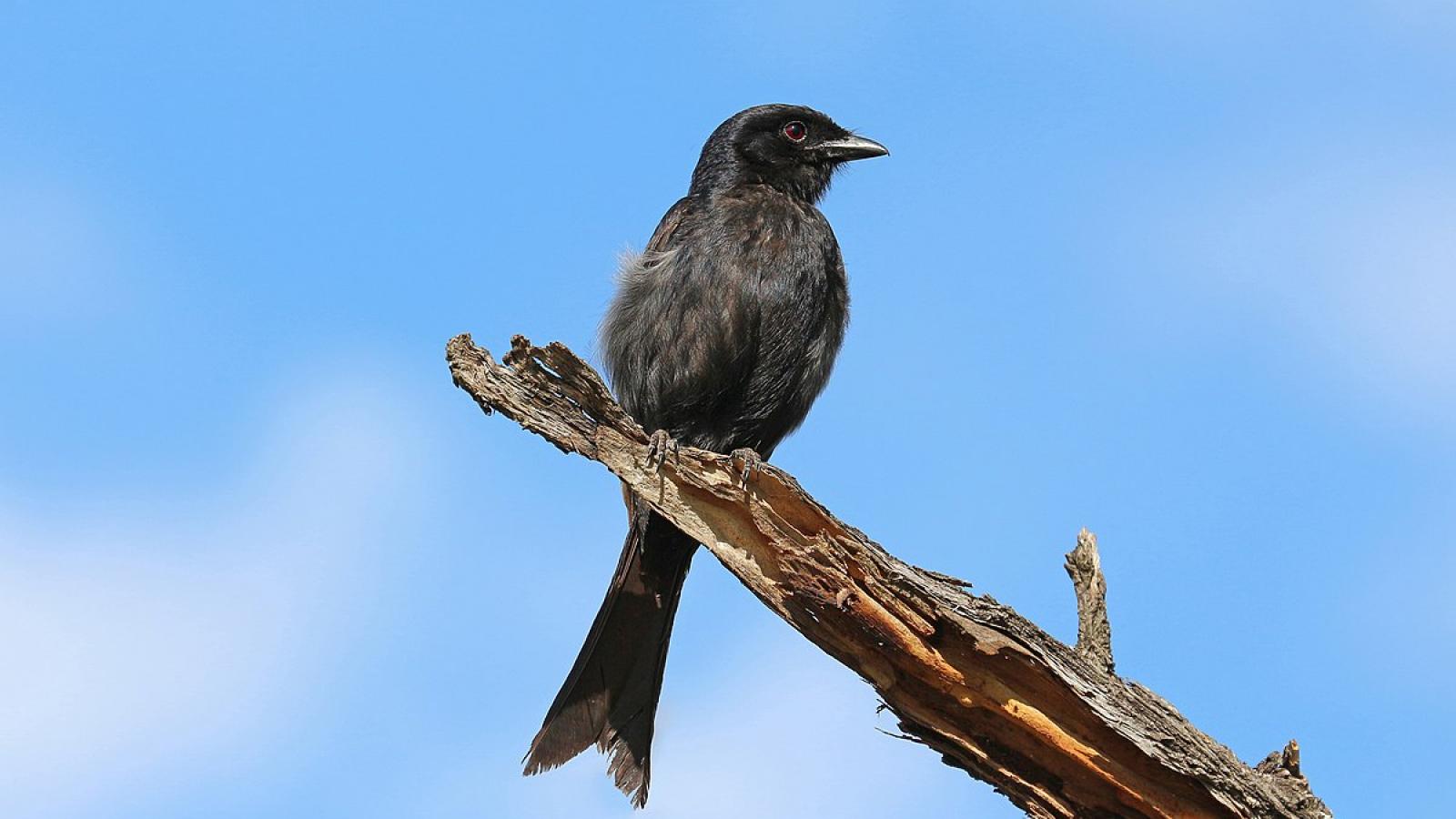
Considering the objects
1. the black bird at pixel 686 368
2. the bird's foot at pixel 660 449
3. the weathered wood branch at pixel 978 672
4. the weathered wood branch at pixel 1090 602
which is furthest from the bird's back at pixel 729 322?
the weathered wood branch at pixel 1090 602

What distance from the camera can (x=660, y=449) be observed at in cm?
520

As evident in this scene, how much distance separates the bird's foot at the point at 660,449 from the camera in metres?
5.18

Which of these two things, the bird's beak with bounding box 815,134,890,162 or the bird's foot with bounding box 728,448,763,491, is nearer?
the bird's foot with bounding box 728,448,763,491

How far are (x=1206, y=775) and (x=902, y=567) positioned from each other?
110cm

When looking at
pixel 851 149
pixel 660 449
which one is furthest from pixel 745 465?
pixel 851 149

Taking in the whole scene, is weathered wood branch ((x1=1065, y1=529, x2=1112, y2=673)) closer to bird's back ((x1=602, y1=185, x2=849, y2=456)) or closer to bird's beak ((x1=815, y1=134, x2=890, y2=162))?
bird's back ((x1=602, y1=185, x2=849, y2=456))

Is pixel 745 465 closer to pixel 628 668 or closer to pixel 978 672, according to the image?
pixel 978 672

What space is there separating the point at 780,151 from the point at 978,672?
344cm

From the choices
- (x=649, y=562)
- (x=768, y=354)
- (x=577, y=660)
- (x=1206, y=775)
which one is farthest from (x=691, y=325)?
(x=1206, y=775)

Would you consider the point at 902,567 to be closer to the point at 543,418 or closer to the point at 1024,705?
the point at 1024,705

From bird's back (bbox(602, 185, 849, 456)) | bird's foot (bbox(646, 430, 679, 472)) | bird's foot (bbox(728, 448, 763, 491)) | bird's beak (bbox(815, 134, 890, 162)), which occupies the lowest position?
bird's foot (bbox(728, 448, 763, 491))

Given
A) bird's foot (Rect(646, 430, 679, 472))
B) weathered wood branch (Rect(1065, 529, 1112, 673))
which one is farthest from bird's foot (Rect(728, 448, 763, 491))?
weathered wood branch (Rect(1065, 529, 1112, 673))

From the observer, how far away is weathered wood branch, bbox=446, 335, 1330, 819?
4316 mm

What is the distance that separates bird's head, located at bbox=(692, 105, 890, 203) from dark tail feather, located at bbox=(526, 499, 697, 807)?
184cm
